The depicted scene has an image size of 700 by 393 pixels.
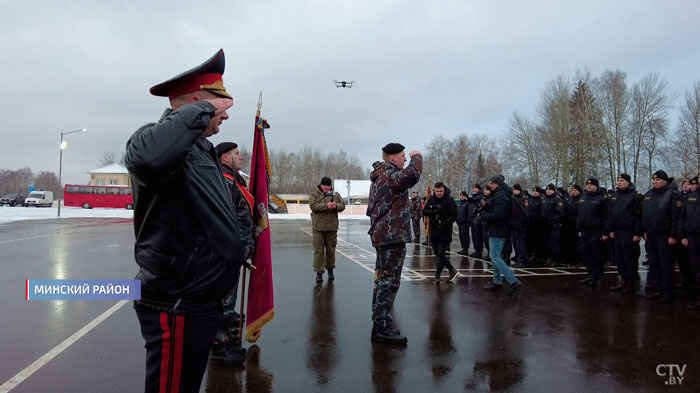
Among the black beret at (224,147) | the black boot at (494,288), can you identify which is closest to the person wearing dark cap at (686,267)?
the black boot at (494,288)

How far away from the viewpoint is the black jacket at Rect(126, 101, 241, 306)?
63.3 inches

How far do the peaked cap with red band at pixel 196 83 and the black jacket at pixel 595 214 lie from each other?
8277 millimetres

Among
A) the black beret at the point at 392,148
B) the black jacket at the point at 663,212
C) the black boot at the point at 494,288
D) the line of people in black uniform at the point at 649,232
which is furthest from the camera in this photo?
the black boot at the point at 494,288

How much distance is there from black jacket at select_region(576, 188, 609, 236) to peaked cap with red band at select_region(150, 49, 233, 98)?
8.28m

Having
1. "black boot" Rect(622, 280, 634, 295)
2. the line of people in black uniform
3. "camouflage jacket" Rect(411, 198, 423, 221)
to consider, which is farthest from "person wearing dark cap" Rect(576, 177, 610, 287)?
"camouflage jacket" Rect(411, 198, 423, 221)

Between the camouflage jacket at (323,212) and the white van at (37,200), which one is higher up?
the camouflage jacket at (323,212)

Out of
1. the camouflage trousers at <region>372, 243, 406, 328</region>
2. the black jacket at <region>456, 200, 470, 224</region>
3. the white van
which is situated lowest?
the white van

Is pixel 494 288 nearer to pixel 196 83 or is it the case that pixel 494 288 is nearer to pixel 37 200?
pixel 196 83

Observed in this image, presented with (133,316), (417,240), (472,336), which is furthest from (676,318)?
(417,240)

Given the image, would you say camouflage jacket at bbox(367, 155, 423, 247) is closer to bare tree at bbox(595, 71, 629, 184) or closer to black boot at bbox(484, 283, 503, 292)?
black boot at bbox(484, 283, 503, 292)

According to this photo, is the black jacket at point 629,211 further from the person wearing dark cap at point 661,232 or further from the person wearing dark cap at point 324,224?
the person wearing dark cap at point 324,224

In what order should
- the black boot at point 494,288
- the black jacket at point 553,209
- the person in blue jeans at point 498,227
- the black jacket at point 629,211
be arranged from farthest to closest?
the black jacket at point 553,209
the black jacket at point 629,211
the black boot at point 494,288
the person in blue jeans at point 498,227

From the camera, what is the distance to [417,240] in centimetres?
1650

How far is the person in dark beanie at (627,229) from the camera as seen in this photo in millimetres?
7320
